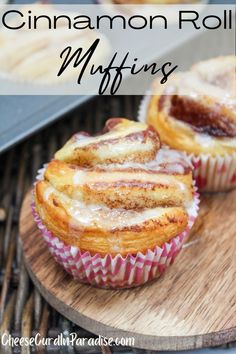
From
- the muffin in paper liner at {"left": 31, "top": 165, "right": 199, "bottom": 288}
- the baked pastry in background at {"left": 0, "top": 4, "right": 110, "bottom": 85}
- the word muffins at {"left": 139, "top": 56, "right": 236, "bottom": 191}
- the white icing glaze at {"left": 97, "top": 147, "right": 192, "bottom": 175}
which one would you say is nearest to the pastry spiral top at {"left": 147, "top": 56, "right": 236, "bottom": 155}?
the word muffins at {"left": 139, "top": 56, "right": 236, "bottom": 191}

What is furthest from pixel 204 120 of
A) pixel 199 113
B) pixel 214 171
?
pixel 214 171

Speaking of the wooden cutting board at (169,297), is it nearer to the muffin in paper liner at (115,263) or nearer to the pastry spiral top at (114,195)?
the muffin in paper liner at (115,263)

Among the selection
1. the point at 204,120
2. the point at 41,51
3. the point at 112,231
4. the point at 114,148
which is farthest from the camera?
the point at 41,51

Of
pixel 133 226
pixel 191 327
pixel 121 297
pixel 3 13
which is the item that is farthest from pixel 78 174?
pixel 3 13

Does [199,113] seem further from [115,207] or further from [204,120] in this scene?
[115,207]

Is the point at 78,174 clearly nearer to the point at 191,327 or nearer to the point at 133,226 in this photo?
the point at 133,226

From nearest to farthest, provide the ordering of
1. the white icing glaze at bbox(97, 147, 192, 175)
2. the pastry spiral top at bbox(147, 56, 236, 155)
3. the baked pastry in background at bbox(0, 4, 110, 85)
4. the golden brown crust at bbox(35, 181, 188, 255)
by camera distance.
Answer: the golden brown crust at bbox(35, 181, 188, 255) < the white icing glaze at bbox(97, 147, 192, 175) < the pastry spiral top at bbox(147, 56, 236, 155) < the baked pastry in background at bbox(0, 4, 110, 85)

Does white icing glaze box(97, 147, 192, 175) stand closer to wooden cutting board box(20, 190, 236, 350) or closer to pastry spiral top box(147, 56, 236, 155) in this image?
pastry spiral top box(147, 56, 236, 155)

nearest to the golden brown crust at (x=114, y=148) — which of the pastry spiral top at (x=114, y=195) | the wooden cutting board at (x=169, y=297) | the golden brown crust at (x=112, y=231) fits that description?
the pastry spiral top at (x=114, y=195)
